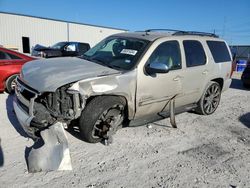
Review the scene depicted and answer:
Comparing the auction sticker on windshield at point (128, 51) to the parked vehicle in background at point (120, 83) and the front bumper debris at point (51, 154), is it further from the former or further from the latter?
the front bumper debris at point (51, 154)

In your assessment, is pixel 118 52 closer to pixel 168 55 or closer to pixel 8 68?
pixel 168 55

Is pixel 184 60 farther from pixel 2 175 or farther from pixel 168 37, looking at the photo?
pixel 2 175

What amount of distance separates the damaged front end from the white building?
76.4 feet

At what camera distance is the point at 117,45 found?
17.6ft

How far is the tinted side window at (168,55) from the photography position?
16.1 ft

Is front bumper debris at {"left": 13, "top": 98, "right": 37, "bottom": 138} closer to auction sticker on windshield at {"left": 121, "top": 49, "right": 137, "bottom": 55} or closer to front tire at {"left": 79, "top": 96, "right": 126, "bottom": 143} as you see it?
front tire at {"left": 79, "top": 96, "right": 126, "bottom": 143}

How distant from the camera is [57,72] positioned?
13.8 feet

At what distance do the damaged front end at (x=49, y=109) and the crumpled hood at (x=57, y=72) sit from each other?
12 centimetres

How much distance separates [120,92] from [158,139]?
119 centimetres

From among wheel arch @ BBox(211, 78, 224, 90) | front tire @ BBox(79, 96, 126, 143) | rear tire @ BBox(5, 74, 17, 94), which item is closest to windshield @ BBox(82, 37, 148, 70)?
front tire @ BBox(79, 96, 126, 143)

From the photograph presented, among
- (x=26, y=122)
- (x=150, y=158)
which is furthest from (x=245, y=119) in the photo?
(x=26, y=122)

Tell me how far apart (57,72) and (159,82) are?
5.92 ft

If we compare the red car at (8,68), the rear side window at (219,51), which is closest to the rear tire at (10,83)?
the red car at (8,68)

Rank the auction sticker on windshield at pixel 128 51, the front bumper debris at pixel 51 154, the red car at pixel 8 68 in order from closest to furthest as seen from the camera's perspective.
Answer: the front bumper debris at pixel 51 154 < the auction sticker on windshield at pixel 128 51 < the red car at pixel 8 68
